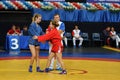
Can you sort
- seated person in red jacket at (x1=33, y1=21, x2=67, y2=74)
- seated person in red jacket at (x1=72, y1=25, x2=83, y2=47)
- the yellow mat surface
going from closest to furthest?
the yellow mat surface → seated person in red jacket at (x1=33, y1=21, x2=67, y2=74) → seated person in red jacket at (x1=72, y1=25, x2=83, y2=47)

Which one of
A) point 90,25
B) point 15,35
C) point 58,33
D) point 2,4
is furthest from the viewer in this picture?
point 90,25

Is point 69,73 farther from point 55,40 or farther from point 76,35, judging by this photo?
point 76,35

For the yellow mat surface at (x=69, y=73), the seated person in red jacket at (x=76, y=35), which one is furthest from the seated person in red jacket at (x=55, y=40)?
the seated person in red jacket at (x=76, y=35)

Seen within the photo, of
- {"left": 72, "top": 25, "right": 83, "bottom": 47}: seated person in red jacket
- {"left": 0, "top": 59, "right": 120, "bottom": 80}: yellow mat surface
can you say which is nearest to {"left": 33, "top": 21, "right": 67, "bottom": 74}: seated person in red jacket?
{"left": 0, "top": 59, "right": 120, "bottom": 80}: yellow mat surface

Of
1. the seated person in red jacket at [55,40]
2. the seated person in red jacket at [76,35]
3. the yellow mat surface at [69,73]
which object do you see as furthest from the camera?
the seated person in red jacket at [76,35]

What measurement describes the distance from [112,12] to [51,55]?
1423 centimetres

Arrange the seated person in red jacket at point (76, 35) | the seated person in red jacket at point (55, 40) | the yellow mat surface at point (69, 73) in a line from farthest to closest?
1. the seated person in red jacket at point (76, 35)
2. the seated person in red jacket at point (55, 40)
3. the yellow mat surface at point (69, 73)

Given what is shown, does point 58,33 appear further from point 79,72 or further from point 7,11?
point 7,11

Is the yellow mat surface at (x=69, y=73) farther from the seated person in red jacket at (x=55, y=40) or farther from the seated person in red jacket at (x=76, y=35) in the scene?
the seated person in red jacket at (x=76, y=35)

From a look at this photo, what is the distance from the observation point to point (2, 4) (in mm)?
23016

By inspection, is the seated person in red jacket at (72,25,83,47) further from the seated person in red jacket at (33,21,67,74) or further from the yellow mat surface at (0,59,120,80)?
the seated person in red jacket at (33,21,67,74)

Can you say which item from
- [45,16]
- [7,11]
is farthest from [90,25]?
[7,11]

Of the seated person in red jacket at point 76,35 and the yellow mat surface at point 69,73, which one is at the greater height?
the seated person in red jacket at point 76,35

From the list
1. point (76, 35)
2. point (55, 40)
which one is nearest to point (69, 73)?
point (55, 40)
